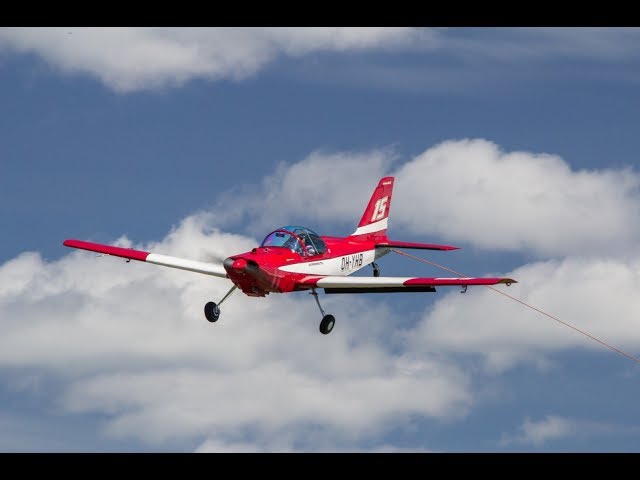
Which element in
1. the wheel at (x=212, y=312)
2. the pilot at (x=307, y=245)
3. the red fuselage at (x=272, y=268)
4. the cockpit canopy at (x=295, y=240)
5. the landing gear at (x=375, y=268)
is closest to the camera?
the red fuselage at (x=272, y=268)

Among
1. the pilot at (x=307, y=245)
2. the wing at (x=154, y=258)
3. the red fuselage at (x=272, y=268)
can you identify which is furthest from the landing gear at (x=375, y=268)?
the wing at (x=154, y=258)

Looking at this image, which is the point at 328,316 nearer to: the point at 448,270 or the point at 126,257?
the point at 448,270

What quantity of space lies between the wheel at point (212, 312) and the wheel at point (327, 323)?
12.6 ft

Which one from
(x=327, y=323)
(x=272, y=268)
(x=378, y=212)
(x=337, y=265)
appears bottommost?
(x=327, y=323)

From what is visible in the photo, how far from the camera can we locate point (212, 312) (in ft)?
124

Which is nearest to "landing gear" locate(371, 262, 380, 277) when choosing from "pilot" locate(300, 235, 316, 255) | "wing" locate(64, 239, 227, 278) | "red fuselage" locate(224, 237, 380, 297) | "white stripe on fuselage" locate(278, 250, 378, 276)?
"white stripe on fuselage" locate(278, 250, 378, 276)

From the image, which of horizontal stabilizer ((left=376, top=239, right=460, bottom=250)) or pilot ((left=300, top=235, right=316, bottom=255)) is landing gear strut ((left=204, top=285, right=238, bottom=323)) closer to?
pilot ((left=300, top=235, right=316, bottom=255))

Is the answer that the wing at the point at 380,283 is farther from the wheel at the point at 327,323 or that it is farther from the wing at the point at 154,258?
the wing at the point at 154,258

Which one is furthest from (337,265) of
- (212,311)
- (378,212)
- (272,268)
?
(378,212)

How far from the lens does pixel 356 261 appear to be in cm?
4319

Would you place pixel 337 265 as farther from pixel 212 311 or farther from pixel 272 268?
pixel 212 311

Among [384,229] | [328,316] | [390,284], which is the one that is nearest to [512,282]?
[390,284]

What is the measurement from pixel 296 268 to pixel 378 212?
31.9 feet

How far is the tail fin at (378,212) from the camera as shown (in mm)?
45469
